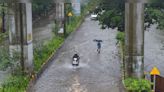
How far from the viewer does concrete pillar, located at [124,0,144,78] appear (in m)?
23.7

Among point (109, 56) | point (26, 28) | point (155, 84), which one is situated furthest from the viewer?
point (109, 56)

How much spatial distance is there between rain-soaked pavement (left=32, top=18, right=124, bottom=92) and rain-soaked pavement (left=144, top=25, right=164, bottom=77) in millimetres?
2629

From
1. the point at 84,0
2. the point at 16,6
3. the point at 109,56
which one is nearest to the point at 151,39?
the point at 109,56

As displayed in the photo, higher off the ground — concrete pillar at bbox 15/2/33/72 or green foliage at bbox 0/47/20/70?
concrete pillar at bbox 15/2/33/72

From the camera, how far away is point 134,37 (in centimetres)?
2412

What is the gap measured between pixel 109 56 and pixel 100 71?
6184 millimetres

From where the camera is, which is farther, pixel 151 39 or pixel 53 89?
pixel 151 39

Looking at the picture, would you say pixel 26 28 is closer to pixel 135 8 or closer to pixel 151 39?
pixel 135 8

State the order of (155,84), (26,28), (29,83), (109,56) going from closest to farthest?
(155,84)
(29,83)
(26,28)
(109,56)

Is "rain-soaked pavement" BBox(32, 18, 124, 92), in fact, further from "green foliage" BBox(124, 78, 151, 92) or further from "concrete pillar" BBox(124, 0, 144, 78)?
"concrete pillar" BBox(124, 0, 144, 78)

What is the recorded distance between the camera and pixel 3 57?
1035 inches

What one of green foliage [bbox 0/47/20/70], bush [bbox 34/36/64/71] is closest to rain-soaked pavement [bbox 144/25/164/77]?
bush [bbox 34/36/64/71]

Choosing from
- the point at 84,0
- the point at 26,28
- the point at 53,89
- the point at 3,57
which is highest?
the point at 84,0

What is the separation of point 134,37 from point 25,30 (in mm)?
6948
